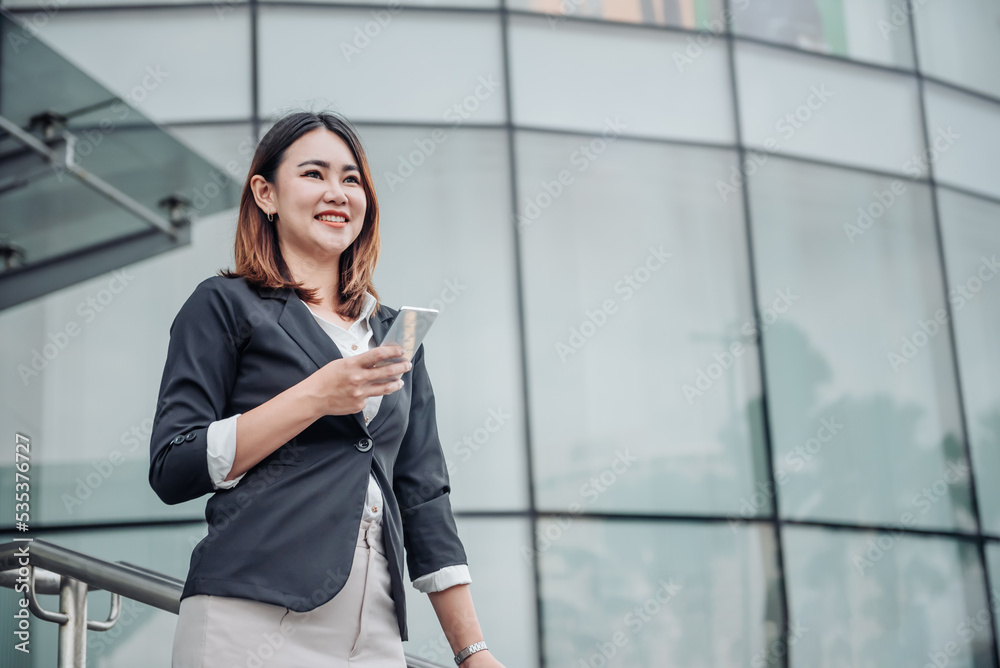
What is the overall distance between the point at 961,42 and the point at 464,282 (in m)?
4.85

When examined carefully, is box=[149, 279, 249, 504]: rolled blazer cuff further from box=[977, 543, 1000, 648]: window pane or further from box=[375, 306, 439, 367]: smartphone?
box=[977, 543, 1000, 648]: window pane

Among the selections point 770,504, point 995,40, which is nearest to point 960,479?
point 770,504

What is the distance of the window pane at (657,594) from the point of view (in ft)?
19.7

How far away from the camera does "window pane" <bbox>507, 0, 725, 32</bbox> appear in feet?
22.8

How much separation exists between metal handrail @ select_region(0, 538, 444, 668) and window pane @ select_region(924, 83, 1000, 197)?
6804 millimetres

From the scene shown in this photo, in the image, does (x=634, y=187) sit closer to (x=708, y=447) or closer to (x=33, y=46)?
(x=708, y=447)

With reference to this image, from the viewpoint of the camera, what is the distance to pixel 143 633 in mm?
5648

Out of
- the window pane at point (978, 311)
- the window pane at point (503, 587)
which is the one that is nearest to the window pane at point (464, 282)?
the window pane at point (503, 587)

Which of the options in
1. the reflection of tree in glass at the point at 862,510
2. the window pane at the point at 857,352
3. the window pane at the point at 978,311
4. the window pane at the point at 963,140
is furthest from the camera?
the window pane at the point at 963,140

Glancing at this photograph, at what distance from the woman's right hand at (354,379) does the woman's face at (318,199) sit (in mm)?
398

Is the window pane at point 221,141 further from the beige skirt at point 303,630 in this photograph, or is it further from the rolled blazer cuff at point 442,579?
the beige skirt at point 303,630

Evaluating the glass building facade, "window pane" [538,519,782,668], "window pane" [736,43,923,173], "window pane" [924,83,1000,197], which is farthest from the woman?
"window pane" [924,83,1000,197]

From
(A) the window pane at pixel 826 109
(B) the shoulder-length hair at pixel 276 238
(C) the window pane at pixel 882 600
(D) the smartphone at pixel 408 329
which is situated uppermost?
(A) the window pane at pixel 826 109

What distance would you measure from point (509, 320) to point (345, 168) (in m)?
4.60
